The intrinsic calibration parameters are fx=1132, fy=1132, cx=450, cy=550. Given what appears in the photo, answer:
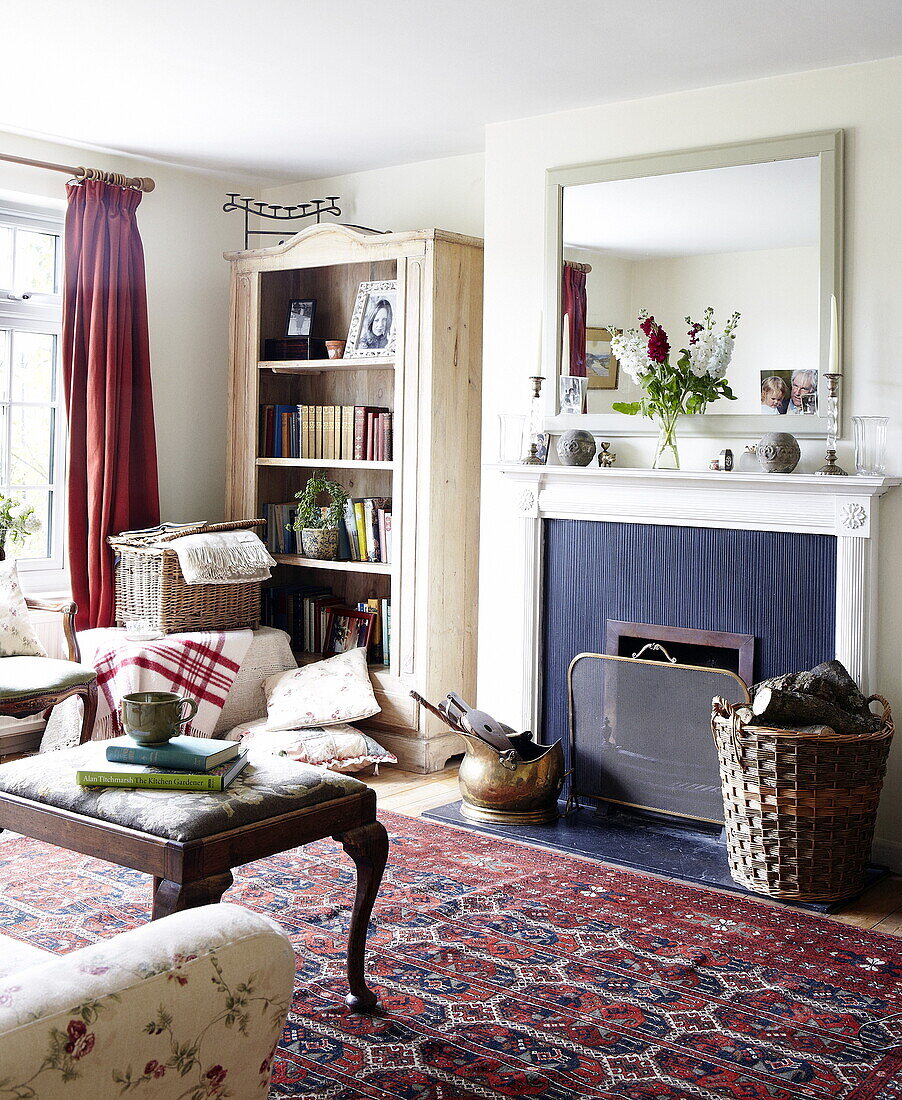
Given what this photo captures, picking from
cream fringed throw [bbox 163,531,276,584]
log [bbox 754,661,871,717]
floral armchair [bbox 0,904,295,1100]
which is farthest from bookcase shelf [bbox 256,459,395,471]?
floral armchair [bbox 0,904,295,1100]

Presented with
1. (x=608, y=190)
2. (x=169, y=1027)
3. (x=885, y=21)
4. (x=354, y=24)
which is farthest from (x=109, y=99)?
(x=169, y=1027)

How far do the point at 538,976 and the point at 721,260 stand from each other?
7.73ft

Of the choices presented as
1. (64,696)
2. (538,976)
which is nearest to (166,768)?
(538,976)

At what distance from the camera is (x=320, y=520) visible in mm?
4949

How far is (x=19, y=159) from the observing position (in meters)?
4.52

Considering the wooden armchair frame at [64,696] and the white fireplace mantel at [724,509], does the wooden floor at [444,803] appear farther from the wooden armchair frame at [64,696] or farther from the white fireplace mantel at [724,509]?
the wooden armchair frame at [64,696]

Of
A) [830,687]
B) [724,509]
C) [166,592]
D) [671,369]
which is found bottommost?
[830,687]

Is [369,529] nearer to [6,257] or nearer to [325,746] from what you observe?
[325,746]

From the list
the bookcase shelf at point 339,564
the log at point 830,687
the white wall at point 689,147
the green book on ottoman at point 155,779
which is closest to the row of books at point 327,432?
the bookcase shelf at point 339,564

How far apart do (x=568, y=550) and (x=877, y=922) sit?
1.63 metres

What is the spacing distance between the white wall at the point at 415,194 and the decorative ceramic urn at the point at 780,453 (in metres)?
1.84

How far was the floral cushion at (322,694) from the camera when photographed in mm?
4539

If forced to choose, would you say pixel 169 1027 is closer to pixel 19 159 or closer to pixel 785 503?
pixel 785 503

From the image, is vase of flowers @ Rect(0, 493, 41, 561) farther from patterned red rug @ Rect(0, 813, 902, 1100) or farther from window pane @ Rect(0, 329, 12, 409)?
patterned red rug @ Rect(0, 813, 902, 1100)
